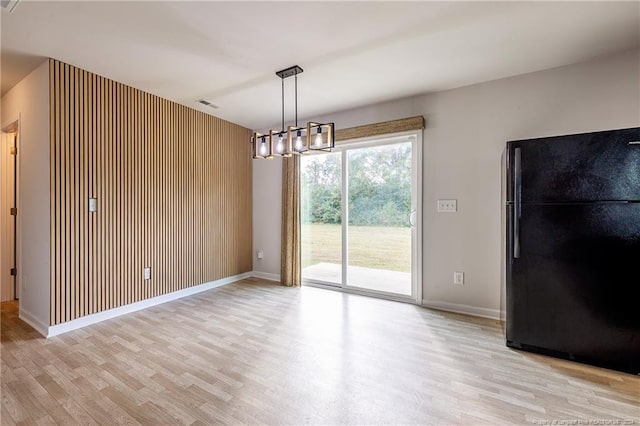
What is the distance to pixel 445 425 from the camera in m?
1.63

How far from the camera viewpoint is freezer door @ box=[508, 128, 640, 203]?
211 centimetres

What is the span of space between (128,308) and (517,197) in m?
4.31

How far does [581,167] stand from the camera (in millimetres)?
2242

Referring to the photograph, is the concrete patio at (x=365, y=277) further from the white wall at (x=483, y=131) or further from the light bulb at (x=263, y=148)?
the light bulb at (x=263, y=148)

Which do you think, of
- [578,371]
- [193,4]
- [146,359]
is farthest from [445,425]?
[193,4]

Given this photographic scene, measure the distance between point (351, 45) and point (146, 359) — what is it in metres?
3.18

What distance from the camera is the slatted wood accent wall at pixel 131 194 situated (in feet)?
9.32

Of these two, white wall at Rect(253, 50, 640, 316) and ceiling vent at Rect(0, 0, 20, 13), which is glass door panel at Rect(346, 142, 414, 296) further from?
ceiling vent at Rect(0, 0, 20, 13)

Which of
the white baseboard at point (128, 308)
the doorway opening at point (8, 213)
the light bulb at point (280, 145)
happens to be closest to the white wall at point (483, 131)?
the light bulb at point (280, 145)

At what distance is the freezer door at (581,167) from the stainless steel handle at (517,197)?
2 centimetres

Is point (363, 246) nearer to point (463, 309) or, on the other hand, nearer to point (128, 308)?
point (463, 309)

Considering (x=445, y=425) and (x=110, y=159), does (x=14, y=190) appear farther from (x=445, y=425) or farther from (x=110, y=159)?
(x=445, y=425)

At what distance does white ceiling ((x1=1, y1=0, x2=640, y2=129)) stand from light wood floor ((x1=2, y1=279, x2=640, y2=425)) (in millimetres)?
2671

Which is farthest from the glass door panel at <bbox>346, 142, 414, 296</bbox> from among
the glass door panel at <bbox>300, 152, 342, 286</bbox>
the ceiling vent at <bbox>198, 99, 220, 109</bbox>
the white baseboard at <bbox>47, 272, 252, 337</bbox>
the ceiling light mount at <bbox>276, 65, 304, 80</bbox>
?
the white baseboard at <bbox>47, 272, 252, 337</bbox>
